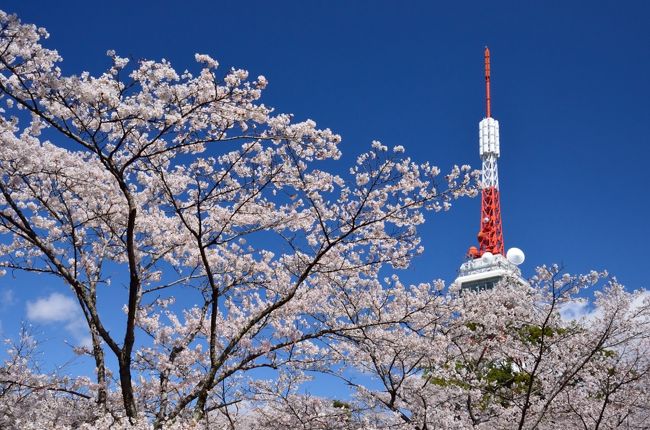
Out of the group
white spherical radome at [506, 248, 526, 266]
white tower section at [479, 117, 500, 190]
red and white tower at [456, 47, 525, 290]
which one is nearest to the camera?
white spherical radome at [506, 248, 526, 266]

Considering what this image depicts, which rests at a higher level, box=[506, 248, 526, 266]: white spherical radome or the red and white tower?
the red and white tower

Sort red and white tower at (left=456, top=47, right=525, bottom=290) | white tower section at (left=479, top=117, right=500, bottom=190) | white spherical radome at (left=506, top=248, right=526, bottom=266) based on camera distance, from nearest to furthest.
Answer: white spherical radome at (left=506, top=248, right=526, bottom=266)
red and white tower at (left=456, top=47, right=525, bottom=290)
white tower section at (left=479, top=117, right=500, bottom=190)

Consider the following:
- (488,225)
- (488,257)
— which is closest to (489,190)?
(488,225)

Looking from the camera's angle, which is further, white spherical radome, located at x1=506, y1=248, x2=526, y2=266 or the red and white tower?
the red and white tower

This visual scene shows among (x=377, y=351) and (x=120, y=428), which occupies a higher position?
(x=377, y=351)

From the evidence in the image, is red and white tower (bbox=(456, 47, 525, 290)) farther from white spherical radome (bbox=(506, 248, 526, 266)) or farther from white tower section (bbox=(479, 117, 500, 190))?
white spherical radome (bbox=(506, 248, 526, 266))

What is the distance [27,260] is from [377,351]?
16.3 feet

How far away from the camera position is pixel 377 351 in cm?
879

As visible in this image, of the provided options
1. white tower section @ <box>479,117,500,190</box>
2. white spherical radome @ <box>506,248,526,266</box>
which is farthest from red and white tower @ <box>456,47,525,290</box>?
white spherical radome @ <box>506,248,526,266</box>

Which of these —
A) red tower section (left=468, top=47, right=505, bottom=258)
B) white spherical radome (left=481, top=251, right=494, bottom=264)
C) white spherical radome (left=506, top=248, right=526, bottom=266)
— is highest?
red tower section (left=468, top=47, right=505, bottom=258)

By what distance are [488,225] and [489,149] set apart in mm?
6963

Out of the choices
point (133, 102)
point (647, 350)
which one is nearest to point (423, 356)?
point (647, 350)

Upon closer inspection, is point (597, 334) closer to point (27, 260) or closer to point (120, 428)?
point (120, 428)

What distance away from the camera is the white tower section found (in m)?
52.9
